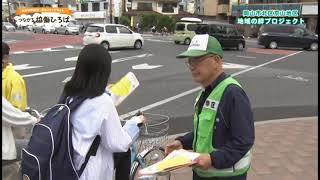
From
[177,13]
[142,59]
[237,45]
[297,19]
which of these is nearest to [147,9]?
[177,13]

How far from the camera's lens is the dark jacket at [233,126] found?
255 centimetres

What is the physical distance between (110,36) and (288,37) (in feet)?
37.3

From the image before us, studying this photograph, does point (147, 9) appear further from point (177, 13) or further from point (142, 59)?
point (142, 59)

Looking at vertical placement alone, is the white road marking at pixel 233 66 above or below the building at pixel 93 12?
below

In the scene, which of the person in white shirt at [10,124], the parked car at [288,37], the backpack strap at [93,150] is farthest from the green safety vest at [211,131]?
the parked car at [288,37]

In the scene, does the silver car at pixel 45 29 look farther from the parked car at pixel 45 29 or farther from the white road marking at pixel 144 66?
the white road marking at pixel 144 66

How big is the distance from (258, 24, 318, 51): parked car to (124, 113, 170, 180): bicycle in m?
27.9

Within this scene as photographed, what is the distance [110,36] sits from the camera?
2564cm

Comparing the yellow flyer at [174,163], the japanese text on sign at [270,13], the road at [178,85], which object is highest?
the japanese text on sign at [270,13]

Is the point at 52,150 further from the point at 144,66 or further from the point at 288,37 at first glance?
the point at 288,37

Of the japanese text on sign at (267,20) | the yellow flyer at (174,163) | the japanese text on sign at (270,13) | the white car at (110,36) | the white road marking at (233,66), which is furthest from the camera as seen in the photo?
the japanese text on sign at (270,13)

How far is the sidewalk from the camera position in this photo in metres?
5.37

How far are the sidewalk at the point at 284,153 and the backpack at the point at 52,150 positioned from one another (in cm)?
262

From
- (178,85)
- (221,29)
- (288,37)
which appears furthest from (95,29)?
(178,85)
